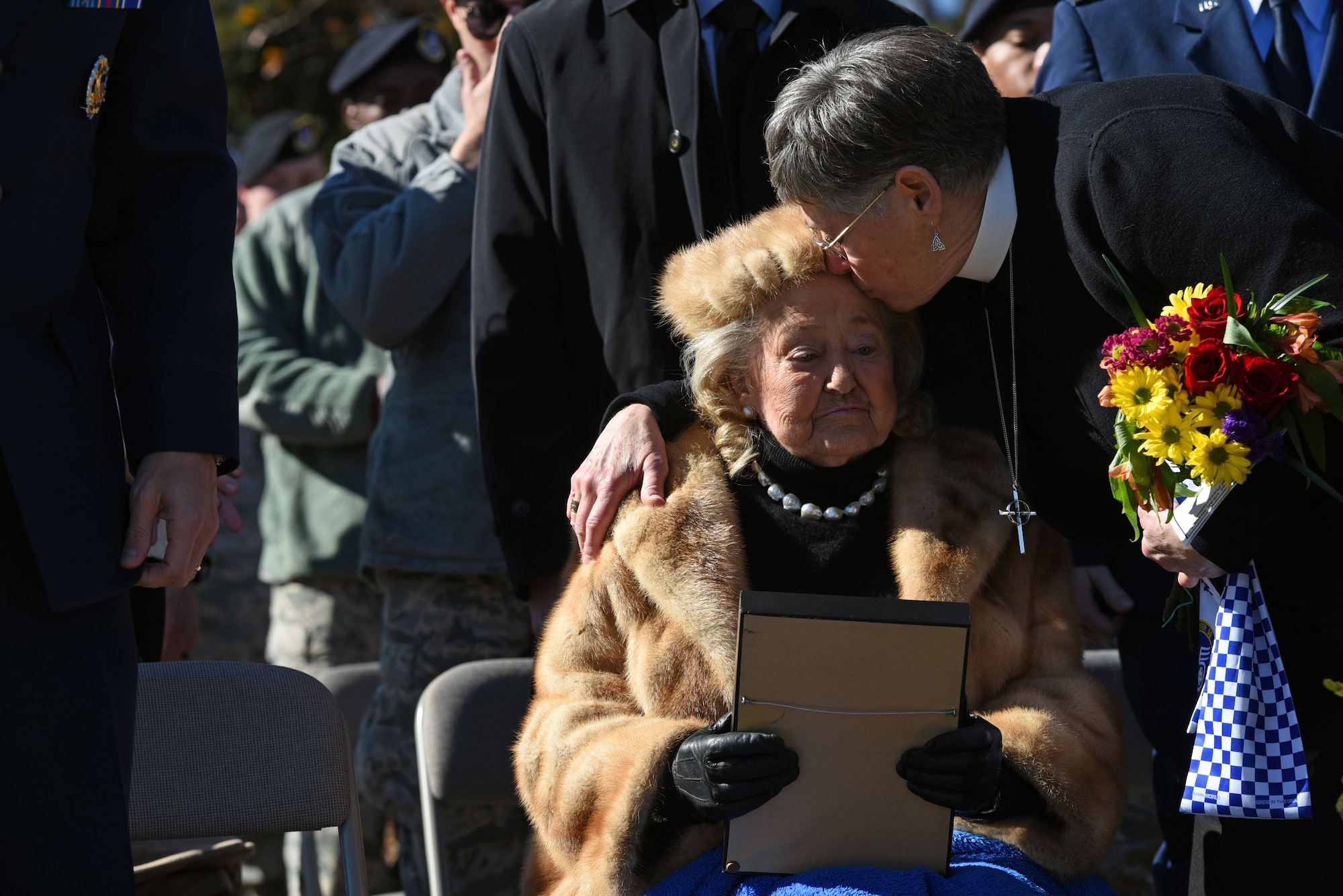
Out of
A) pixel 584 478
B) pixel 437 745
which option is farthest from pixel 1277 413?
pixel 437 745

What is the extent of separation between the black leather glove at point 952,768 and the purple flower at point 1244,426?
70cm

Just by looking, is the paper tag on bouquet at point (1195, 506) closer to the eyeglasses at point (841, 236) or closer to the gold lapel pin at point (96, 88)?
the eyeglasses at point (841, 236)

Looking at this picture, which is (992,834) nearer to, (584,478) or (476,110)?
(584,478)

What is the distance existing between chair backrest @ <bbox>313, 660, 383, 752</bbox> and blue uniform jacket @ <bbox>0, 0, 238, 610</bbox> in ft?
7.23

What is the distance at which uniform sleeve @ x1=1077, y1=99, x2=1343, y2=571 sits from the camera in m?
2.13

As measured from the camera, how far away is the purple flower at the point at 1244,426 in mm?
2117

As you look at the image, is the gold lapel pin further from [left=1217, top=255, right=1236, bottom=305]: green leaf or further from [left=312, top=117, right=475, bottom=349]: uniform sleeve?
[left=312, top=117, right=475, bottom=349]: uniform sleeve

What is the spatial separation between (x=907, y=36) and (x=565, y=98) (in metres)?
1.01

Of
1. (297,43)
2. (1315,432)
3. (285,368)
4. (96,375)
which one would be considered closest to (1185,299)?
(1315,432)

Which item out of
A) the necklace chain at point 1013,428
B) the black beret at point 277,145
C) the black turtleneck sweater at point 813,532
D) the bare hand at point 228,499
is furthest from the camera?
the black beret at point 277,145

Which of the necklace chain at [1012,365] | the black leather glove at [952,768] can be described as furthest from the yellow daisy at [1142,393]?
the black leather glove at [952,768]

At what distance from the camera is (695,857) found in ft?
8.82

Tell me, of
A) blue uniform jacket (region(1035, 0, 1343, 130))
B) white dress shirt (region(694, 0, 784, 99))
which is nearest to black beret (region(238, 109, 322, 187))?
white dress shirt (region(694, 0, 784, 99))

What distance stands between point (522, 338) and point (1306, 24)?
190 centimetres
